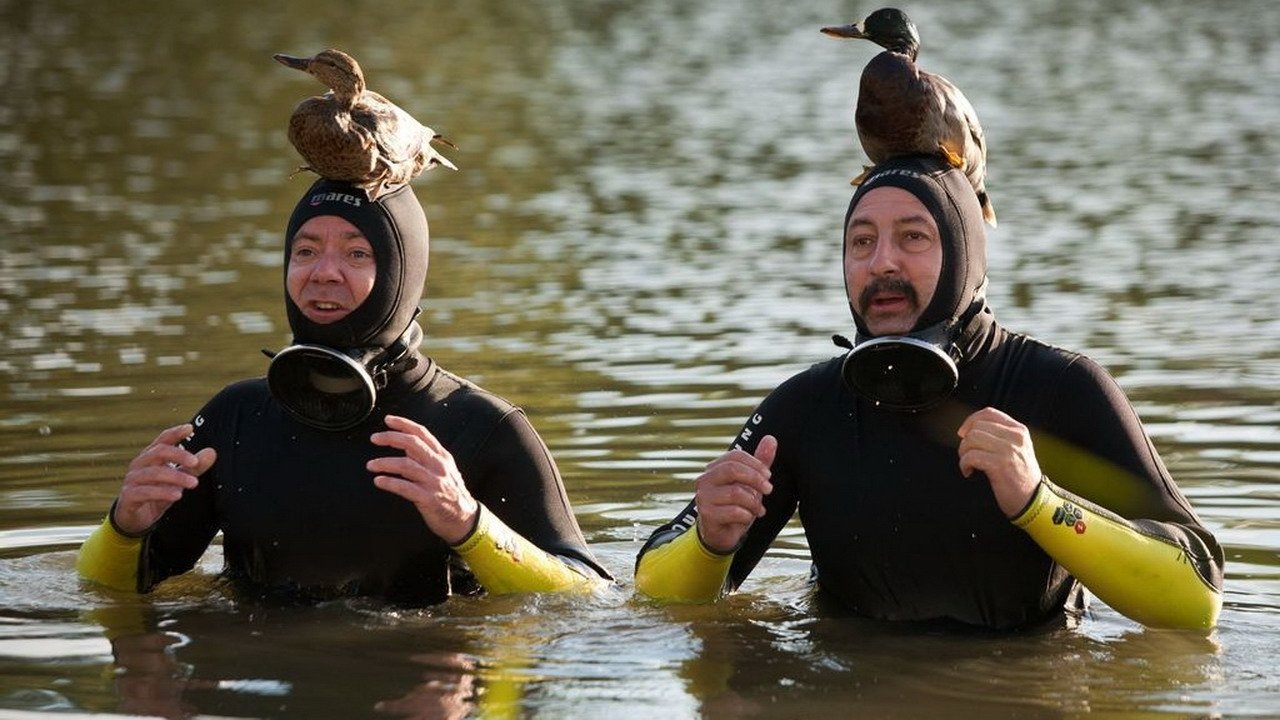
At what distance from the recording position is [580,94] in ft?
96.9

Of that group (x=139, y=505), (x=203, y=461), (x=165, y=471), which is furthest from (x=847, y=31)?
(x=139, y=505)

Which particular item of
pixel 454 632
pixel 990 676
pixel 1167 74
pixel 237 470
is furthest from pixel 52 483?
pixel 1167 74

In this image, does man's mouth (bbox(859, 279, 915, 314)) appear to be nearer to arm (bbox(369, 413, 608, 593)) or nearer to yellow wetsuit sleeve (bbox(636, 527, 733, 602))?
yellow wetsuit sleeve (bbox(636, 527, 733, 602))

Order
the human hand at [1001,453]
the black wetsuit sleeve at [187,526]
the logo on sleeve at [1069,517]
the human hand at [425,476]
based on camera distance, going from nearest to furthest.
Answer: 1. the human hand at [1001,453]
2. the logo on sleeve at [1069,517]
3. the human hand at [425,476]
4. the black wetsuit sleeve at [187,526]

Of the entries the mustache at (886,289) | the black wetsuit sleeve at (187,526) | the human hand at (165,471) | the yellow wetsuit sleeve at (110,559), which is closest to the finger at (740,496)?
the mustache at (886,289)

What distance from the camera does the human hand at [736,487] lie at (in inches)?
242

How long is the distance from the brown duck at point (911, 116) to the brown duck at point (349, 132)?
1249 mm

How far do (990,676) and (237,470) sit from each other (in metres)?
2.37

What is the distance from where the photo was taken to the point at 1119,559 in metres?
6.07

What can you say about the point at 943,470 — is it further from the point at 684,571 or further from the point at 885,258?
the point at 684,571

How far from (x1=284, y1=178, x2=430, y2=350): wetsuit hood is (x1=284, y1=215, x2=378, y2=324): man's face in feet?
0.06

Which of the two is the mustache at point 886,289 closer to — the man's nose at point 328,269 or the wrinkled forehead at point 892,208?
the wrinkled forehead at point 892,208

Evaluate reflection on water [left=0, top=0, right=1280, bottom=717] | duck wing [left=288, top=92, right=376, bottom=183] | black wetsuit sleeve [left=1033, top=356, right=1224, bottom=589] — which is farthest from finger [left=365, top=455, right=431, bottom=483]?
black wetsuit sleeve [left=1033, top=356, right=1224, bottom=589]

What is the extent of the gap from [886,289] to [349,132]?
169 cm
